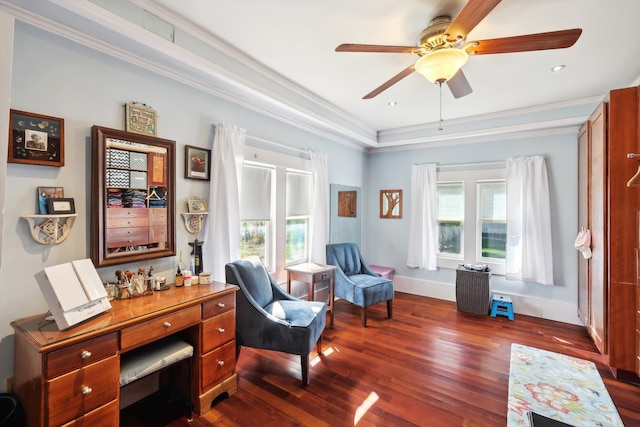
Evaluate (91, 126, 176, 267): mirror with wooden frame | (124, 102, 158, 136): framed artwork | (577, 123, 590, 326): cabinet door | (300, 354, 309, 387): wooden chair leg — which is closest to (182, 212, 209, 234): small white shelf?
(91, 126, 176, 267): mirror with wooden frame

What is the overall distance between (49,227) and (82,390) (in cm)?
93

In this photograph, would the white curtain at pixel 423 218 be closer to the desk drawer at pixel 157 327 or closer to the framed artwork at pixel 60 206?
the desk drawer at pixel 157 327

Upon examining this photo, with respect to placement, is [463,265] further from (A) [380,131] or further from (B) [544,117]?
(A) [380,131]

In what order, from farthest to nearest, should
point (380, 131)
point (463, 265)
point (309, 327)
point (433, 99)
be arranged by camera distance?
point (380, 131), point (463, 265), point (433, 99), point (309, 327)

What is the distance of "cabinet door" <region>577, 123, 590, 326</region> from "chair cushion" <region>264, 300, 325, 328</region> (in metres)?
3.04

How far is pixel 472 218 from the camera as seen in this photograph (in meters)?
4.21

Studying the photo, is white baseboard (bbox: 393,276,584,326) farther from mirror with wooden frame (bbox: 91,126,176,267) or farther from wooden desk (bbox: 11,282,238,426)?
mirror with wooden frame (bbox: 91,126,176,267)

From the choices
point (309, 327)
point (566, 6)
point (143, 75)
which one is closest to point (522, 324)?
point (309, 327)

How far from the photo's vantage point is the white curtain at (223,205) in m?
2.51

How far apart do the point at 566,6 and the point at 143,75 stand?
2.89m

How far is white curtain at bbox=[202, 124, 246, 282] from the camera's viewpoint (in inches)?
98.7

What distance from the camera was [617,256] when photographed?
235 centimetres

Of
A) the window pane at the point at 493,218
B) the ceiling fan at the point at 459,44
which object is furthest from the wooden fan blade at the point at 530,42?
the window pane at the point at 493,218

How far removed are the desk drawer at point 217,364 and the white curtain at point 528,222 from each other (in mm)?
3701
